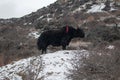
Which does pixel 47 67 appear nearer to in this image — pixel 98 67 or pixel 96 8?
pixel 98 67

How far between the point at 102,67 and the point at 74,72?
936mm

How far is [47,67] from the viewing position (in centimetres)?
1436

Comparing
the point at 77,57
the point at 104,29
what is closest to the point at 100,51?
the point at 77,57

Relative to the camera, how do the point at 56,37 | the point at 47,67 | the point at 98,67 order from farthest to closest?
1. the point at 56,37
2. the point at 47,67
3. the point at 98,67

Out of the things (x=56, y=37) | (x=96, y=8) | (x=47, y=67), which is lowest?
(x=96, y=8)

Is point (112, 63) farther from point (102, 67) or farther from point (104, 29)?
point (104, 29)

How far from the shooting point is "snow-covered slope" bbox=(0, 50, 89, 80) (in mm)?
13516

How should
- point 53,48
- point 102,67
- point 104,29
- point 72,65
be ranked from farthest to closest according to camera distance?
point 104,29 → point 53,48 → point 72,65 → point 102,67

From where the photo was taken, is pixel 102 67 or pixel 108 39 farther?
pixel 108 39

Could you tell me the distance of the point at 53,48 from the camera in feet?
71.2

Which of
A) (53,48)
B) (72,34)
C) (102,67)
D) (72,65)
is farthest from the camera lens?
(53,48)

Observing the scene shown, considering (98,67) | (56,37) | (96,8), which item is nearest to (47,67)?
(98,67)

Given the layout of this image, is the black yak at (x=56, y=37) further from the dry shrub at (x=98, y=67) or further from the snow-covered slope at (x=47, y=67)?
the dry shrub at (x=98, y=67)

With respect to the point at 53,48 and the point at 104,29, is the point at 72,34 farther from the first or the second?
the point at 104,29
